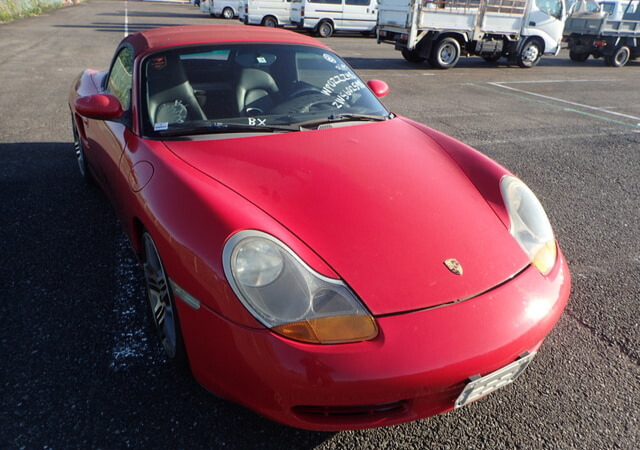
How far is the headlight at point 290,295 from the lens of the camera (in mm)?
1527

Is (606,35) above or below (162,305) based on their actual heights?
above

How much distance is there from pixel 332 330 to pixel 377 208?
64 cm

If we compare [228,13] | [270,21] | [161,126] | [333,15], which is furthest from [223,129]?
[228,13]

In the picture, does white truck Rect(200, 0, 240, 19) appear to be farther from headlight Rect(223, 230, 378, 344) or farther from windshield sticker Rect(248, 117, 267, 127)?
headlight Rect(223, 230, 378, 344)

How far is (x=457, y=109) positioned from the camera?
7.54m

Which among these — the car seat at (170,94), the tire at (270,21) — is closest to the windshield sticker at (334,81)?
the car seat at (170,94)

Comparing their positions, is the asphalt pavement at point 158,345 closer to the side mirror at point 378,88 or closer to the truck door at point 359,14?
the side mirror at point 378,88

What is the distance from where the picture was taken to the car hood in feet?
5.55

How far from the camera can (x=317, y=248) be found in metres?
1.73

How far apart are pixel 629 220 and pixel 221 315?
3.66 m

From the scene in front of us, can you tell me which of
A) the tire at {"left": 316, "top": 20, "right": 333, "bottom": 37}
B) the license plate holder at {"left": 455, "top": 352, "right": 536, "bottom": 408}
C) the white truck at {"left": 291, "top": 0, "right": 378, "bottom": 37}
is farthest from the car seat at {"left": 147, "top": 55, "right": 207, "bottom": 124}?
the tire at {"left": 316, "top": 20, "right": 333, "bottom": 37}

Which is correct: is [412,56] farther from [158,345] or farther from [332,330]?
[332,330]

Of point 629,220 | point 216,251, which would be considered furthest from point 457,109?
point 216,251

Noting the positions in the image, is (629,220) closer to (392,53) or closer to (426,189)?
(426,189)
